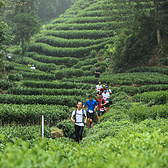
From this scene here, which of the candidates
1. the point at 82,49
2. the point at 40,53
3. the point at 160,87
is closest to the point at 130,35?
the point at 160,87

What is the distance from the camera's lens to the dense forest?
4.04 metres

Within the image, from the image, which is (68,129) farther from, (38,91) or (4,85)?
(4,85)

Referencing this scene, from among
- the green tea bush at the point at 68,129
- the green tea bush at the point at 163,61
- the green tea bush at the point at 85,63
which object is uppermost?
the green tea bush at the point at 85,63

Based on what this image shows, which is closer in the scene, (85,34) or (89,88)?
(89,88)

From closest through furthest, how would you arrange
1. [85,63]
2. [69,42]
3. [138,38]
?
→ [138,38]
[85,63]
[69,42]

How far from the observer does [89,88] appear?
66.7ft

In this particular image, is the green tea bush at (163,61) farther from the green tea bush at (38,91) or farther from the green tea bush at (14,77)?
the green tea bush at (14,77)

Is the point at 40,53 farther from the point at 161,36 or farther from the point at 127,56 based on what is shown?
the point at 161,36

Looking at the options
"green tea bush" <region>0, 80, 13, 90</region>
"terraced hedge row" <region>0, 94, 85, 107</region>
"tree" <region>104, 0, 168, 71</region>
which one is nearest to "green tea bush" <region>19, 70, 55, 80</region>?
"green tea bush" <region>0, 80, 13, 90</region>

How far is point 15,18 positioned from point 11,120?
1350 inches

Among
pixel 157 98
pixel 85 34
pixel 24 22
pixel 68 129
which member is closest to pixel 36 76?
pixel 68 129

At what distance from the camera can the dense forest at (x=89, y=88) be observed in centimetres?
404

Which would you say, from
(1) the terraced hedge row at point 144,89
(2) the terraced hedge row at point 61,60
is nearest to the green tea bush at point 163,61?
(1) the terraced hedge row at point 144,89

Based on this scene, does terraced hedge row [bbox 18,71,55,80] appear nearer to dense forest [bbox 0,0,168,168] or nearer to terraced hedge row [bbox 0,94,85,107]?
dense forest [bbox 0,0,168,168]
